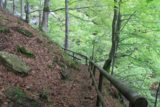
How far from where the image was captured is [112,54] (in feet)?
50.1

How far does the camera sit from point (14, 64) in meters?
7.43

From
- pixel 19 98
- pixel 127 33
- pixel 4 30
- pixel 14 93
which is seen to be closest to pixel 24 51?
pixel 4 30

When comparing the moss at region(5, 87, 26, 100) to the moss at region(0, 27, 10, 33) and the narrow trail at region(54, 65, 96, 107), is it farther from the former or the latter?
the moss at region(0, 27, 10, 33)

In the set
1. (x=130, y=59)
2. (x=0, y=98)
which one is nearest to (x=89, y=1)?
(x=130, y=59)

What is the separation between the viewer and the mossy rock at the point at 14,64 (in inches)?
285

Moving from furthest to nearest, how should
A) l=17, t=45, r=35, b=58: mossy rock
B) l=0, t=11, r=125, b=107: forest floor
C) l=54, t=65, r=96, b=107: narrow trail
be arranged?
1. l=17, t=45, r=35, b=58: mossy rock
2. l=54, t=65, r=96, b=107: narrow trail
3. l=0, t=11, r=125, b=107: forest floor

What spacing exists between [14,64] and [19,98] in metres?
1.80

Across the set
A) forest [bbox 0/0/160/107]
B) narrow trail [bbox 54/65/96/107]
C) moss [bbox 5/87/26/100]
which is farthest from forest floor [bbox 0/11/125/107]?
forest [bbox 0/0/160/107]

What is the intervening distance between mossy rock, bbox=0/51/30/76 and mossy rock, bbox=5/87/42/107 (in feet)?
3.62

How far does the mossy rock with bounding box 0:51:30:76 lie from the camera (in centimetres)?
725

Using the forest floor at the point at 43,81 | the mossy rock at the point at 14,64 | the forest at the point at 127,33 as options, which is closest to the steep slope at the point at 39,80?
the forest floor at the point at 43,81

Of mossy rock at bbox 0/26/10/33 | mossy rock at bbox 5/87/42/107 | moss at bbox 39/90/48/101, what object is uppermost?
mossy rock at bbox 0/26/10/33

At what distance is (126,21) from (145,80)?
719 centimetres

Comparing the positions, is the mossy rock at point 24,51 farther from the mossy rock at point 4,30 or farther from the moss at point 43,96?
the moss at point 43,96
